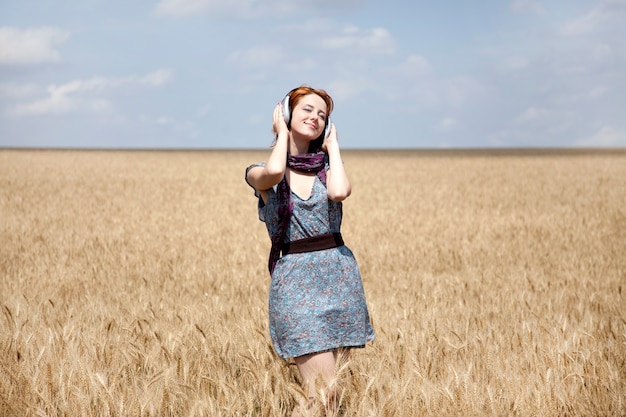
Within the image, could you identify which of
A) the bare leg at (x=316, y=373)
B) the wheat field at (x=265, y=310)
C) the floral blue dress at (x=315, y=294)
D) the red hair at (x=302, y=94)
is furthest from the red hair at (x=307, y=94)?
the wheat field at (x=265, y=310)

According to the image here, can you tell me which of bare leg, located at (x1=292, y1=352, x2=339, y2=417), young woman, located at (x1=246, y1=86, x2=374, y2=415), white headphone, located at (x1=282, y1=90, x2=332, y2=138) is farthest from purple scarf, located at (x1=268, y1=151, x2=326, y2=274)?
bare leg, located at (x1=292, y1=352, x2=339, y2=417)

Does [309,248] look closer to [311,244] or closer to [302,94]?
[311,244]

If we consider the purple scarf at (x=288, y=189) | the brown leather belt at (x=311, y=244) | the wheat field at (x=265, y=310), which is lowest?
the wheat field at (x=265, y=310)

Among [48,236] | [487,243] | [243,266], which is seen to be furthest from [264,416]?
[48,236]

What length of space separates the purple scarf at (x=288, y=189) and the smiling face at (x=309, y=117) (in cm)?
9

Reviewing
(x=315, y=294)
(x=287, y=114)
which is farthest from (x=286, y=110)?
(x=315, y=294)

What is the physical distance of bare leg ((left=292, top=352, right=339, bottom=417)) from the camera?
270 cm

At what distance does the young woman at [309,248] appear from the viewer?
278 cm

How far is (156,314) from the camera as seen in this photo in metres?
4.80

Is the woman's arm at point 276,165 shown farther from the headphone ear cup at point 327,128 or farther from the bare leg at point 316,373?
the bare leg at point 316,373

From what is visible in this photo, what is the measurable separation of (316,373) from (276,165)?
32.5 inches

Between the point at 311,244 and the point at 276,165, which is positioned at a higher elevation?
the point at 276,165

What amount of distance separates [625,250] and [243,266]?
4.43 m

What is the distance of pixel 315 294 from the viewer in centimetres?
279
